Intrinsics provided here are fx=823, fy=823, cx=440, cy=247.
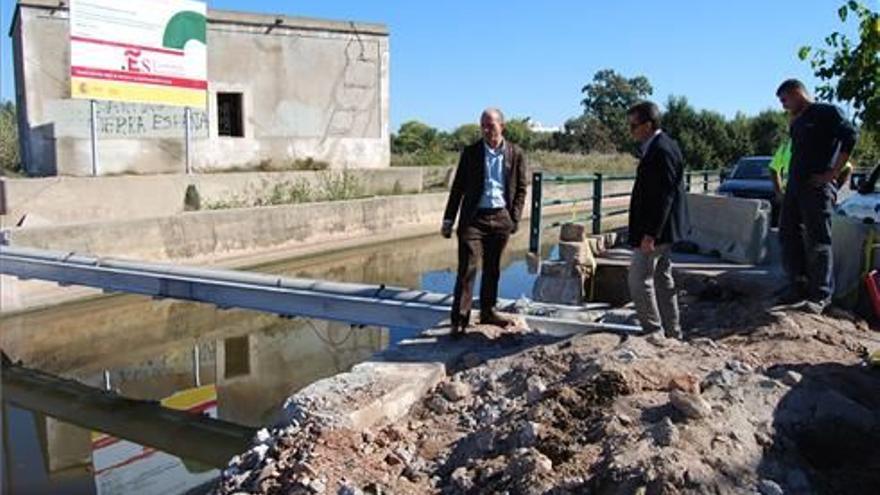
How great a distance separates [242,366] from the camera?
34.8 feet

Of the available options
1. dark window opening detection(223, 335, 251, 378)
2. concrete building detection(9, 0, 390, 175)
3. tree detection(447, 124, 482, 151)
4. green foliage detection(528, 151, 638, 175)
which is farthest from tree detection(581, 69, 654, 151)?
dark window opening detection(223, 335, 251, 378)

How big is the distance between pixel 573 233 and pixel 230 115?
16.3 m

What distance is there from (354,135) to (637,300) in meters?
20.4

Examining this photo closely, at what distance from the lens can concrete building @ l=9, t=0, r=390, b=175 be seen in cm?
1850

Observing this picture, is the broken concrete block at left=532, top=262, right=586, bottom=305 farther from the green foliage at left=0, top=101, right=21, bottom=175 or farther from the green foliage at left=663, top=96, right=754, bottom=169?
the green foliage at left=663, top=96, right=754, bottom=169

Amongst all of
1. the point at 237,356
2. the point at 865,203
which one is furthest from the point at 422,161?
the point at 865,203

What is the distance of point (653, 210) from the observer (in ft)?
18.3

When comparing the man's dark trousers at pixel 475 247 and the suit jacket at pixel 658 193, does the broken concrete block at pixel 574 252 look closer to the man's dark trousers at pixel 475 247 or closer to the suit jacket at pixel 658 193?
the man's dark trousers at pixel 475 247

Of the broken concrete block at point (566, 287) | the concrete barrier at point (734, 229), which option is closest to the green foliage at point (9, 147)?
the broken concrete block at point (566, 287)

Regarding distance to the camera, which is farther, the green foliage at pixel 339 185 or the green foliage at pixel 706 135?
the green foliage at pixel 706 135

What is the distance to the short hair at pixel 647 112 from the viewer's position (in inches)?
220

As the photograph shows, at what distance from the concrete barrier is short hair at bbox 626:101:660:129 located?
6075mm

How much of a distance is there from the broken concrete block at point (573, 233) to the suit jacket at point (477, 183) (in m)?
2.71

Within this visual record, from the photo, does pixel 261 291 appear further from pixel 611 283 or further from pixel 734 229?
pixel 734 229
